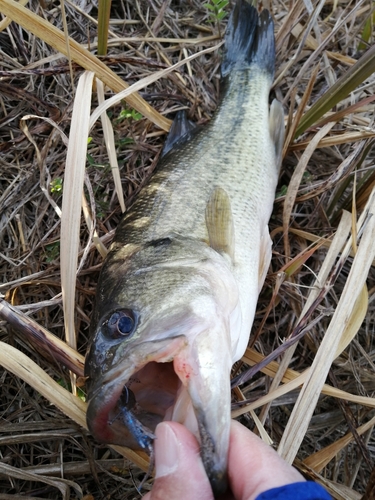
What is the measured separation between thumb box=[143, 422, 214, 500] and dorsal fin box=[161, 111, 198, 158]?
72.1 inches

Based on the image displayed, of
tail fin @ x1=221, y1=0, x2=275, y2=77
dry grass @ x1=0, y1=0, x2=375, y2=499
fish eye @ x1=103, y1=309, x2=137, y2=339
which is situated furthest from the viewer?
tail fin @ x1=221, y1=0, x2=275, y2=77

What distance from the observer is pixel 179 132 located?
293 cm

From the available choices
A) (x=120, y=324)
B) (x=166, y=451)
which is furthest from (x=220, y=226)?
(x=166, y=451)

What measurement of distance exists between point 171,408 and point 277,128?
1897mm

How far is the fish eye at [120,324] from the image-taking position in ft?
5.74

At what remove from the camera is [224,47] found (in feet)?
10.2

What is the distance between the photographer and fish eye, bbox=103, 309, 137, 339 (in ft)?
5.74

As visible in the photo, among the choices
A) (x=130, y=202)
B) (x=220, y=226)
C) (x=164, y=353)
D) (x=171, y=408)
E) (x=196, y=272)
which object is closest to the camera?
(x=164, y=353)

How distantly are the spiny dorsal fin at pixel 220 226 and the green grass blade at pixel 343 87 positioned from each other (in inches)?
33.2

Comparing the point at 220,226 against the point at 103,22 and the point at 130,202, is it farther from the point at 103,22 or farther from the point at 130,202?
the point at 103,22

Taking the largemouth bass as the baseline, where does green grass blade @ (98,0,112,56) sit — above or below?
above

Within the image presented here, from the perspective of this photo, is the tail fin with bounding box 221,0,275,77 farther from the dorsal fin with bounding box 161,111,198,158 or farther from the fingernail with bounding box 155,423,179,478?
the fingernail with bounding box 155,423,179,478

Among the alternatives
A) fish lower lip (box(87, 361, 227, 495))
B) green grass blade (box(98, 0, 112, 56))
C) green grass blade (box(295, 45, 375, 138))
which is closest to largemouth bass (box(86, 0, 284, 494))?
fish lower lip (box(87, 361, 227, 495))

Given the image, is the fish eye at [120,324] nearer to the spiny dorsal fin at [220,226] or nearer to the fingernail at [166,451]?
the fingernail at [166,451]
